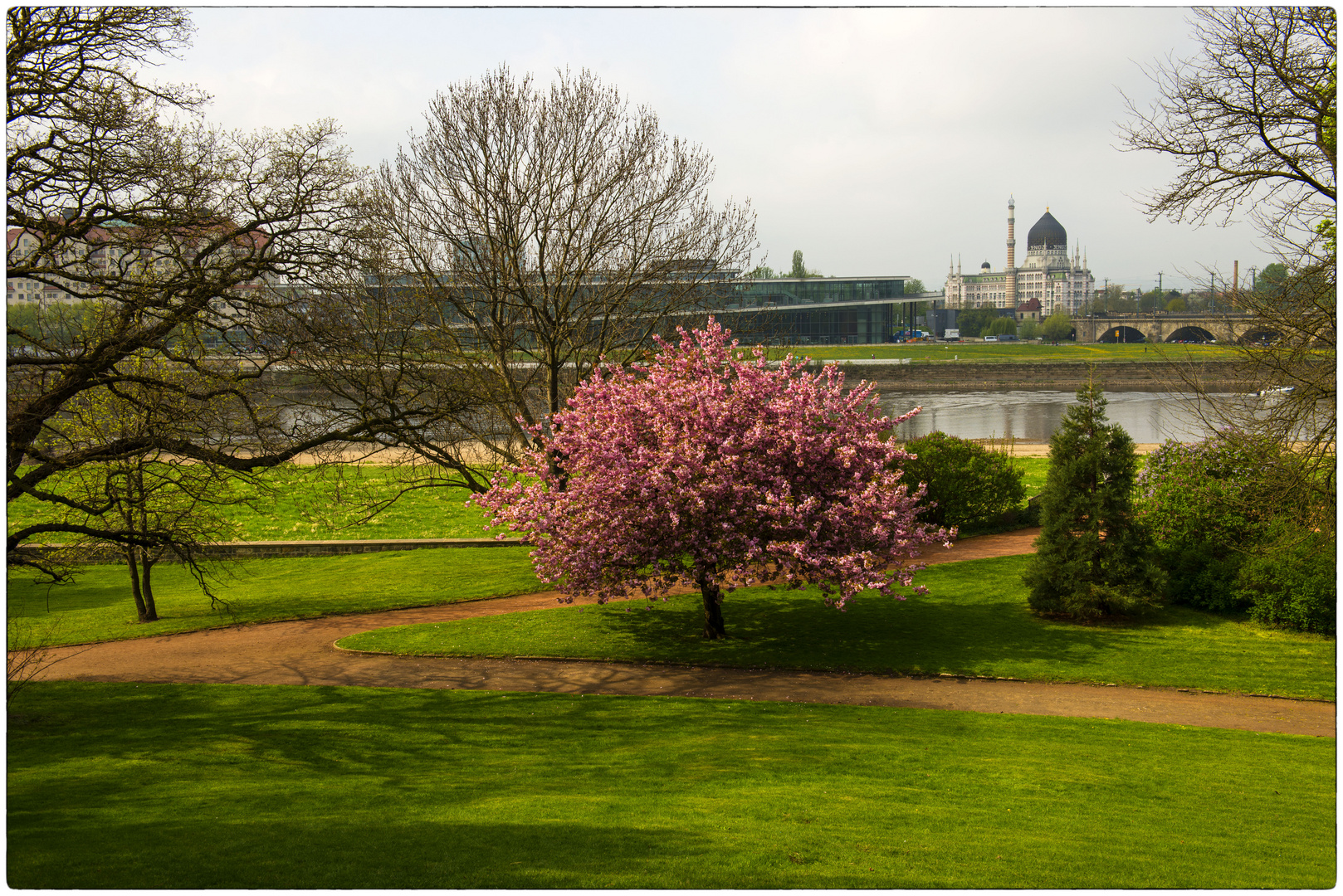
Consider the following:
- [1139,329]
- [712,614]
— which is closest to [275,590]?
[712,614]

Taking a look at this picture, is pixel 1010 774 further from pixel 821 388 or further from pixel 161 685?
pixel 161 685

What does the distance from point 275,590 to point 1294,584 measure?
16793 mm

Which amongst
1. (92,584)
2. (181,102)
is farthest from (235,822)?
(92,584)

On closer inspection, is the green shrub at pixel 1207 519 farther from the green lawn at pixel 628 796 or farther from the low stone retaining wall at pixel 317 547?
the low stone retaining wall at pixel 317 547

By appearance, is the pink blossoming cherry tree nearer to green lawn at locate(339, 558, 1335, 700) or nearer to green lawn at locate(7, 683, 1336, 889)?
green lawn at locate(339, 558, 1335, 700)

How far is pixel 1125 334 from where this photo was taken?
102m

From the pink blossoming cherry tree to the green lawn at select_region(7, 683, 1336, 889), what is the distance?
6.08ft

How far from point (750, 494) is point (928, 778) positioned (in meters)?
4.45

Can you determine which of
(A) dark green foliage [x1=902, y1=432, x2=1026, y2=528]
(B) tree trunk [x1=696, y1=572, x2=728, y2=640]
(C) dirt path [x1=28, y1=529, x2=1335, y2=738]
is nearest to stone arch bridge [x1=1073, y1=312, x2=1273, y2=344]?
(A) dark green foliage [x1=902, y1=432, x2=1026, y2=528]

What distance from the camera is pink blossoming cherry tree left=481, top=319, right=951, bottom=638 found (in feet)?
37.7

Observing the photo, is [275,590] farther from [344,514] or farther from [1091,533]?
[1091,533]

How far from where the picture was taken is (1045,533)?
14172mm

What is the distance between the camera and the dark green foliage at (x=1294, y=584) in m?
12.6

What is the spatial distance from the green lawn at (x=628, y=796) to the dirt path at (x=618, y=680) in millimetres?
518
